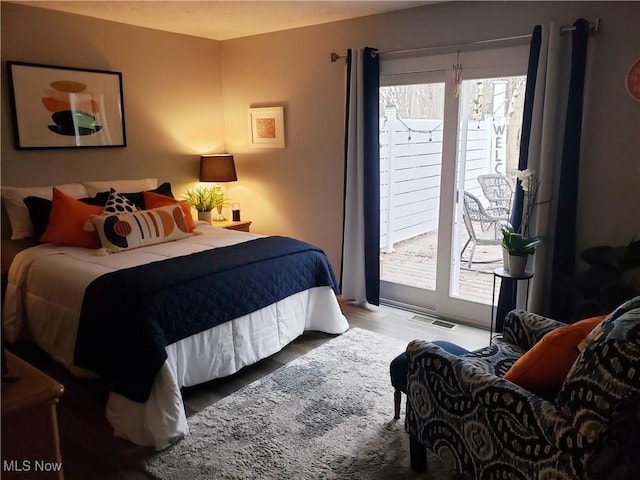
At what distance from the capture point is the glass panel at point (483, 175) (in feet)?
11.3

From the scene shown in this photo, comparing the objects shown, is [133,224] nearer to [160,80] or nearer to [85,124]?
[85,124]

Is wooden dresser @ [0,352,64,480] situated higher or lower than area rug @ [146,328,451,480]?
higher

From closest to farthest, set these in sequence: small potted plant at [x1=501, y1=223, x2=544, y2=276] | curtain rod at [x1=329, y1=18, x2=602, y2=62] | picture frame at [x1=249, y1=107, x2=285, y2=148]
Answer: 1. curtain rod at [x1=329, y1=18, x2=602, y2=62]
2. small potted plant at [x1=501, y1=223, x2=544, y2=276]
3. picture frame at [x1=249, y1=107, x2=285, y2=148]

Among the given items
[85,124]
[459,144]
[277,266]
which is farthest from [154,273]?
[459,144]

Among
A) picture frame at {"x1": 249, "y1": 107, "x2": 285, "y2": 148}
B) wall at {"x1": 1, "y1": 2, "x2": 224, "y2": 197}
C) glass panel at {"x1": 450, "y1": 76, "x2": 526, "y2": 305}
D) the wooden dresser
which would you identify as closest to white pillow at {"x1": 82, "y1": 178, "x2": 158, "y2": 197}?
wall at {"x1": 1, "y1": 2, "x2": 224, "y2": 197}

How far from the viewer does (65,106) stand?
12.6ft

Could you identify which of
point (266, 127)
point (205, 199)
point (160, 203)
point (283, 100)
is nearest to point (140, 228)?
point (160, 203)

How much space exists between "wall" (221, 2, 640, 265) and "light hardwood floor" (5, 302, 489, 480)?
932 mm

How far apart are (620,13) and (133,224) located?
3.36 metres

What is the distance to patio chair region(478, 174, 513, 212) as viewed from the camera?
358 cm

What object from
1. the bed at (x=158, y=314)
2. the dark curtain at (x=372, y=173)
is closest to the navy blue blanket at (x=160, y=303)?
the bed at (x=158, y=314)

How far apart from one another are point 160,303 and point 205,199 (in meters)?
2.30

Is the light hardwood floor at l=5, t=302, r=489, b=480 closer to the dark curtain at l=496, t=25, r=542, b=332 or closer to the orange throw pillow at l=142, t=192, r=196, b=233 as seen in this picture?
the dark curtain at l=496, t=25, r=542, b=332

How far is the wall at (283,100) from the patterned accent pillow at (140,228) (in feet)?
2.97
